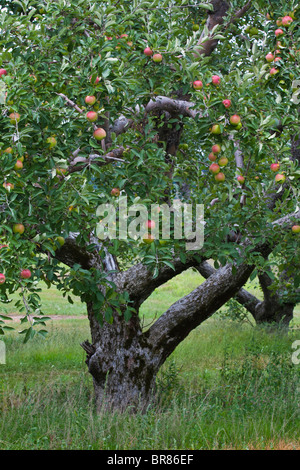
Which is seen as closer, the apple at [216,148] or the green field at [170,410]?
the apple at [216,148]

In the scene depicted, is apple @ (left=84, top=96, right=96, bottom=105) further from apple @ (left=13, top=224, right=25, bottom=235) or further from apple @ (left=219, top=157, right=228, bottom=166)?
apple @ (left=219, top=157, right=228, bottom=166)

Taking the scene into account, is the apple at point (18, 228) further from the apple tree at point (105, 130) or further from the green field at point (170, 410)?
the green field at point (170, 410)

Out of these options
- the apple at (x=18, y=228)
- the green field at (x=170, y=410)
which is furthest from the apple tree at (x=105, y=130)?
the green field at (x=170, y=410)

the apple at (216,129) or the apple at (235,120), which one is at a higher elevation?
the apple at (235,120)

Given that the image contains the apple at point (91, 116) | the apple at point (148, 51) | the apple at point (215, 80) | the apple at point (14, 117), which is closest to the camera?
the apple at point (14, 117)

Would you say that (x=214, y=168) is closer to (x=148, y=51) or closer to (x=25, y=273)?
(x=148, y=51)

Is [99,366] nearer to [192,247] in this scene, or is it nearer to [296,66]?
[192,247]

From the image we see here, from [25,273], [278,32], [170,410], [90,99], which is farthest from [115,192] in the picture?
[170,410]

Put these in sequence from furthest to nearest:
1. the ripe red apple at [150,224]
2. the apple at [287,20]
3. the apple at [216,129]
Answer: the apple at [287,20], the apple at [216,129], the ripe red apple at [150,224]

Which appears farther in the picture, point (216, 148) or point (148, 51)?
point (148, 51)

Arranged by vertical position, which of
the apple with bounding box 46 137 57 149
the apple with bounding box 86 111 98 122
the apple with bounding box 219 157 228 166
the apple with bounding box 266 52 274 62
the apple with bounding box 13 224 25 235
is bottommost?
the apple with bounding box 13 224 25 235

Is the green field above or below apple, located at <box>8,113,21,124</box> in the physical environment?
below

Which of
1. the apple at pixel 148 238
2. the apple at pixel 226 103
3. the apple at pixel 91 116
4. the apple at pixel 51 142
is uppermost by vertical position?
the apple at pixel 226 103

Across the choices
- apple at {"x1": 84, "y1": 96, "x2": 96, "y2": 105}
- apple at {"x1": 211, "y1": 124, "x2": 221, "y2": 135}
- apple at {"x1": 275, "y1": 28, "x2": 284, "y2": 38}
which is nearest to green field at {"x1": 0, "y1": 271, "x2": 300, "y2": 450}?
apple at {"x1": 211, "y1": 124, "x2": 221, "y2": 135}
